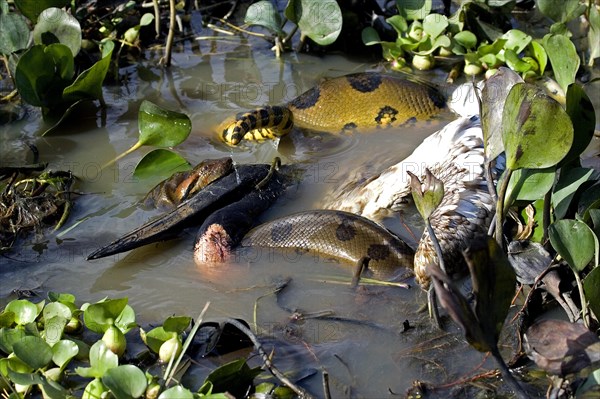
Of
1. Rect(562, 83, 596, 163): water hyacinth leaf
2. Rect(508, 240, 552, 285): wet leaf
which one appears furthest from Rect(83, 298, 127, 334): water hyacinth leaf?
Rect(562, 83, 596, 163): water hyacinth leaf

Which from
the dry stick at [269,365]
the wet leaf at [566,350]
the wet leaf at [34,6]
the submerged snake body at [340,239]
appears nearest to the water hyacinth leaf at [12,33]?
the wet leaf at [34,6]

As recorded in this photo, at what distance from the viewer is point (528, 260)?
3393mm

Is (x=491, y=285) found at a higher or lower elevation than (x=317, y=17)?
higher

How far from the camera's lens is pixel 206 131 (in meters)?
5.63

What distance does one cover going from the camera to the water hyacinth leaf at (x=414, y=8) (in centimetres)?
609

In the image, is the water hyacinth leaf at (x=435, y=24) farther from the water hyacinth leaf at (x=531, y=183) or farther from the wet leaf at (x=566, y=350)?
the wet leaf at (x=566, y=350)

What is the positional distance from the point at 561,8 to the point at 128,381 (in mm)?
4435

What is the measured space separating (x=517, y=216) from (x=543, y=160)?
44.5 inches

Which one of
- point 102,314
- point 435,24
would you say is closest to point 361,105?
point 435,24

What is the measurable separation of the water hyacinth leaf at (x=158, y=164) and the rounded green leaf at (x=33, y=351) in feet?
5.14

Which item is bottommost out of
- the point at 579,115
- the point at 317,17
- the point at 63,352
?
the point at 317,17

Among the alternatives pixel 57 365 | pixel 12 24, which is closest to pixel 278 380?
pixel 57 365

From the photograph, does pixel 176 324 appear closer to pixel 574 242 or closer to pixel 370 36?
pixel 574 242

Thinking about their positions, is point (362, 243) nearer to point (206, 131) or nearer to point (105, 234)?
point (105, 234)
